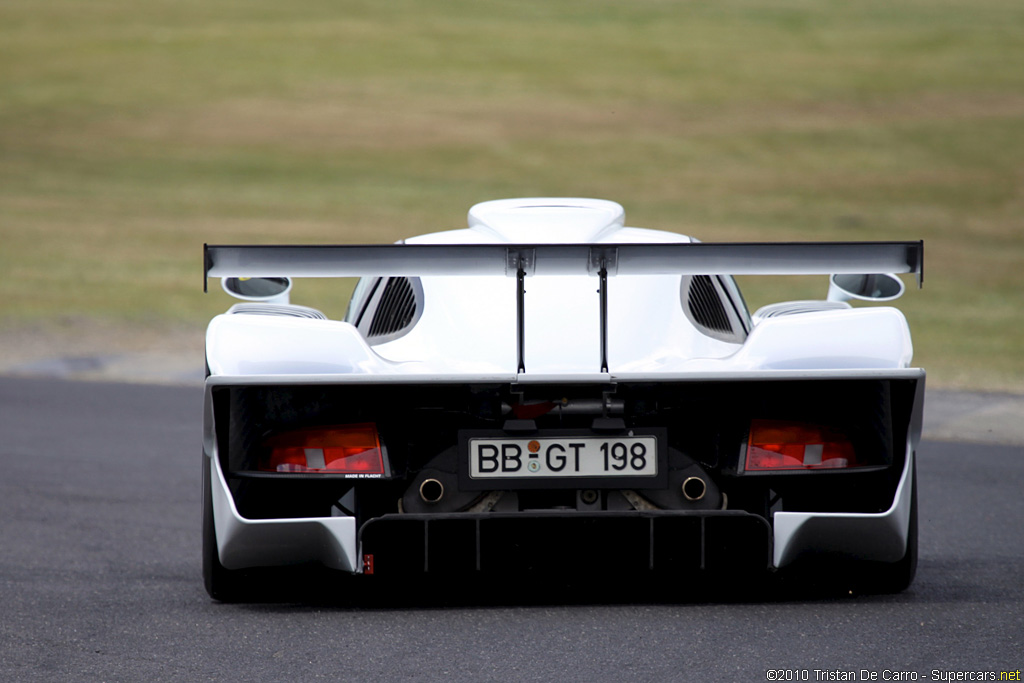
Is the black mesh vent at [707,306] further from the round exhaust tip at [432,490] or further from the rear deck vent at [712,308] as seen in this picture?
the round exhaust tip at [432,490]

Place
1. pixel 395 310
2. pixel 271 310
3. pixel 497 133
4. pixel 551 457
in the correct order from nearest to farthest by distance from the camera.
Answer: pixel 551 457
pixel 271 310
pixel 395 310
pixel 497 133

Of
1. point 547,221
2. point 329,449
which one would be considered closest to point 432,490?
point 329,449

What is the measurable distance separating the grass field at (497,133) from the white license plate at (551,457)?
8.27m

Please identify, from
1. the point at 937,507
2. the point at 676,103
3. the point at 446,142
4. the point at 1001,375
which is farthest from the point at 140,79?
the point at 937,507

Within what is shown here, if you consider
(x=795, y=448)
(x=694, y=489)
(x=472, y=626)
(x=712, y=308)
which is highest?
(x=712, y=308)

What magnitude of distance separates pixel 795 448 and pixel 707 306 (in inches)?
44.2

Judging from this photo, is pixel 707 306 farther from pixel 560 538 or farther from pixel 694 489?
pixel 560 538

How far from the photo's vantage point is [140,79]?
45438 mm

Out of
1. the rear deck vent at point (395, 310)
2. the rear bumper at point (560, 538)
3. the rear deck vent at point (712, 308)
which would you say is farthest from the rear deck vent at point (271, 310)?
the rear deck vent at point (712, 308)

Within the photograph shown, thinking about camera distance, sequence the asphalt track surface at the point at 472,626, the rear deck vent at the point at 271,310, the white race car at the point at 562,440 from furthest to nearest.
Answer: the rear deck vent at the point at 271,310 → the white race car at the point at 562,440 → the asphalt track surface at the point at 472,626

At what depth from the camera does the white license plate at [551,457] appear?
429cm

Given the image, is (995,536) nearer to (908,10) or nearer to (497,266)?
(497,266)

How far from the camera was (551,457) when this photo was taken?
4285 mm

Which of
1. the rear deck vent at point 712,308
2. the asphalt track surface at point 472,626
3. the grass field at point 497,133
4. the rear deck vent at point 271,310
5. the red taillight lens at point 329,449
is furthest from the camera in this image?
the grass field at point 497,133
